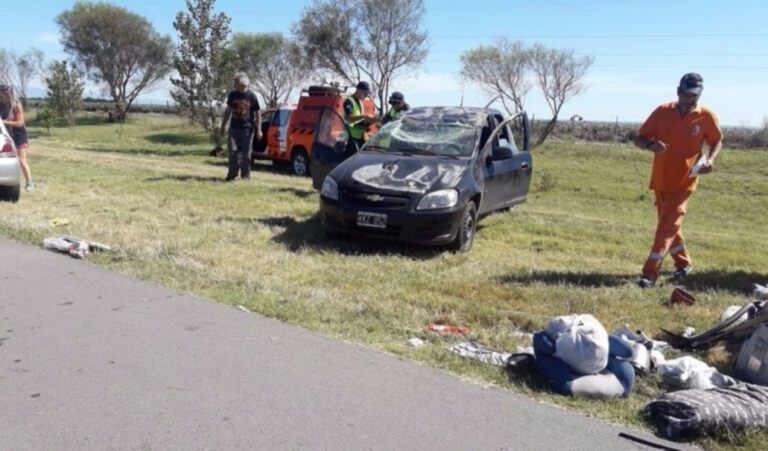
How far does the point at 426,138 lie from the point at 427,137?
31mm

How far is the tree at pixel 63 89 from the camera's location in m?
35.2

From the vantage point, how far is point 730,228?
1508cm

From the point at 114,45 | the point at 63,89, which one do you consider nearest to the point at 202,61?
the point at 63,89

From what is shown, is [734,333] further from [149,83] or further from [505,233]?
[149,83]

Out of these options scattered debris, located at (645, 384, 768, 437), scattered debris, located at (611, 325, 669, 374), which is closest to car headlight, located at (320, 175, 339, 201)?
scattered debris, located at (611, 325, 669, 374)

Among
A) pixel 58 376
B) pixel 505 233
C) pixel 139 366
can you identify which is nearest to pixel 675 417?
pixel 139 366

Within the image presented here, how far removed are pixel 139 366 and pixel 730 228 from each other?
1412 centimetres

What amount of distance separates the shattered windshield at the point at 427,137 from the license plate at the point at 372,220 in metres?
1.24

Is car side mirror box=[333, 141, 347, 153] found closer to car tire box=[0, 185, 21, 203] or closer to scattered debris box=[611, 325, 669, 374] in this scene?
car tire box=[0, 185, 21, 203]

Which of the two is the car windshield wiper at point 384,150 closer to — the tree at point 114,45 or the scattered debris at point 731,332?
the scattered debris at point 731,332

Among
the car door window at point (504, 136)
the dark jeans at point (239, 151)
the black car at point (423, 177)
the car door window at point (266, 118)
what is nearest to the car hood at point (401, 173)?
the black car at point (423, 177)

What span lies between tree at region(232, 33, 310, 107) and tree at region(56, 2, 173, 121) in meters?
8.08

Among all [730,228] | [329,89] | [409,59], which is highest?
[409,59]

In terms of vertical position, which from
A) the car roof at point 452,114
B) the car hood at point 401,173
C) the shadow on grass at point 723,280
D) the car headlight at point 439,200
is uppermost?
the car roof at point 452,114
